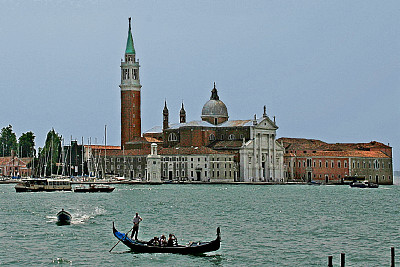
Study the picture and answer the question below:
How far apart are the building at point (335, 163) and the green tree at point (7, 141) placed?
141 feet

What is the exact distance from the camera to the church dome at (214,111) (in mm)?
115812

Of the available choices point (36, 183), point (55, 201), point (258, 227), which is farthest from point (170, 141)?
point (258, 227)

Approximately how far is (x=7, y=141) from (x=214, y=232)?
10007 cm

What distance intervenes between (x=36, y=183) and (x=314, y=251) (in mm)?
48780

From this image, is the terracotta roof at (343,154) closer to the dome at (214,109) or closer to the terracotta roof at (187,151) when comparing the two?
the dome at (214,109)

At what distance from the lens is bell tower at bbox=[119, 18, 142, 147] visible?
11525 centimetres

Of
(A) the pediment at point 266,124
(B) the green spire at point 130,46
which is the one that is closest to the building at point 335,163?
(A) the pediment at point 266,124

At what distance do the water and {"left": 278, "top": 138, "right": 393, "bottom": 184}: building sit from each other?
5476 cm

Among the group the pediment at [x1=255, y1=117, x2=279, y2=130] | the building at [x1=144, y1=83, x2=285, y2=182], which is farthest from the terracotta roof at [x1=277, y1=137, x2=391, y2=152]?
the pediment at [x1=255, y1=117, x2=279, y2=130]

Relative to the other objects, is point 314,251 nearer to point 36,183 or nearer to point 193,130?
point 36,183

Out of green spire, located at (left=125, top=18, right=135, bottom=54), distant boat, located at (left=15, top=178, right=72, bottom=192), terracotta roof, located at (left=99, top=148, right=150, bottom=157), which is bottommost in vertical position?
distant boat, located at (left=15, top=178, right=72, bottom=192)

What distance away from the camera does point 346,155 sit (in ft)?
359

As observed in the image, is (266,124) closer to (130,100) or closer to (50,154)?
(130,100)

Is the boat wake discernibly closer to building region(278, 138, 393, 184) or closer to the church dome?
building region(278, 138, 393, 184)
